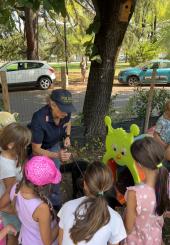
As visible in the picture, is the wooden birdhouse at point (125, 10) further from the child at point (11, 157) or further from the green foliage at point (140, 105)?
the child at point (11, 157)

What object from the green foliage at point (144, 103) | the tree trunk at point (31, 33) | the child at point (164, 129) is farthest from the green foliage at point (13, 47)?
the child at point (164, 129)

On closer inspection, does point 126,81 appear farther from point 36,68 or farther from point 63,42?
point 63,42

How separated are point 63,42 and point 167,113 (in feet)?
65.6

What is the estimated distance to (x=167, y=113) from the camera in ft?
11.3

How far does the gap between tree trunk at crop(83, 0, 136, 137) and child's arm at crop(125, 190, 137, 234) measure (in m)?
3.44

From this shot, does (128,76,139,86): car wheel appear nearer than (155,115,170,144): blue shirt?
No

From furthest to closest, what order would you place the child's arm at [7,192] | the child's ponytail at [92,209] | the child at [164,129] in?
the child at [164,129] < the child's arm at [7,192] < the child's ponytail at [92,209]

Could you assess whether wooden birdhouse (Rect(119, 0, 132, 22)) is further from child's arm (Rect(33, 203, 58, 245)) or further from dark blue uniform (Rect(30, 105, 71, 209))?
child's arm (Rect(33, 203, 58, 245))

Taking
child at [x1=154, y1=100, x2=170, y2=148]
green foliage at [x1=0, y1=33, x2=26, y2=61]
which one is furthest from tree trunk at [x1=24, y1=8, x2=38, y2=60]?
child at [x1=154, y1=100, x2=170, y2=148]

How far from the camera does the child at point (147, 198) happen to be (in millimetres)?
2096

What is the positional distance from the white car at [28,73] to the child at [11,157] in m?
12.4

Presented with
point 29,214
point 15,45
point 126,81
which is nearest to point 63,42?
point 15,45

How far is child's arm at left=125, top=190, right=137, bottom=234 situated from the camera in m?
2.09

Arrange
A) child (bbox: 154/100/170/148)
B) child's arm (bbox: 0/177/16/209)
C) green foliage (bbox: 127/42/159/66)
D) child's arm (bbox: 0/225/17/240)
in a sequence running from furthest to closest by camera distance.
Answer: green foliage (bbox: 127/42/159/66), child (bbox: 154/100/170/148), child's arm (bbox: 0/177/16/209), child's arm (bbox: 0/225/17/240)
